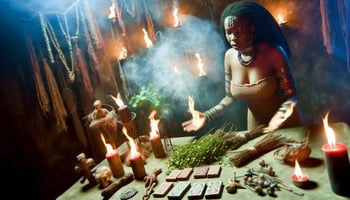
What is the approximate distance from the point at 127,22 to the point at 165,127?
3.22 m

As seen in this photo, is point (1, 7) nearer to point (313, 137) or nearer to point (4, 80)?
point (4, 80)

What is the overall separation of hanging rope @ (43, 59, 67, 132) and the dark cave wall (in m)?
0.17

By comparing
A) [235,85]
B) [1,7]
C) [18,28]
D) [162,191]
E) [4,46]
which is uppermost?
[1,7]

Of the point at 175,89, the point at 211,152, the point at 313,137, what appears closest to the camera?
the point at 313,137

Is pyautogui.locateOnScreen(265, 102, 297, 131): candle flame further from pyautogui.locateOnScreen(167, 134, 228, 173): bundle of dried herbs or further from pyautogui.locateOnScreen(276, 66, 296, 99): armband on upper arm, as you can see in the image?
pyautogui.locateOnScreen(167, 134, 228, 173): bundle of dried herbs

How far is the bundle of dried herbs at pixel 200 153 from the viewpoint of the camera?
3613mm

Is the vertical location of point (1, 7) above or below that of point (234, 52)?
above

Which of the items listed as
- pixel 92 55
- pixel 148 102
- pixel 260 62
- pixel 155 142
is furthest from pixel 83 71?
pixel 260 62

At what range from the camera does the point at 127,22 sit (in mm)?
6531

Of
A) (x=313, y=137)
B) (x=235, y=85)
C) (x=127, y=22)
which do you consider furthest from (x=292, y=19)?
(x=127, y=22)

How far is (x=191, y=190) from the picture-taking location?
2.87 m

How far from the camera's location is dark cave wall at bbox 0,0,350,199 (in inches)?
205

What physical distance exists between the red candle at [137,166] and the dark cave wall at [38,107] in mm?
→ 3131

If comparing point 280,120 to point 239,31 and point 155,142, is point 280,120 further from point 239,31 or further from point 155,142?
point 155,142
